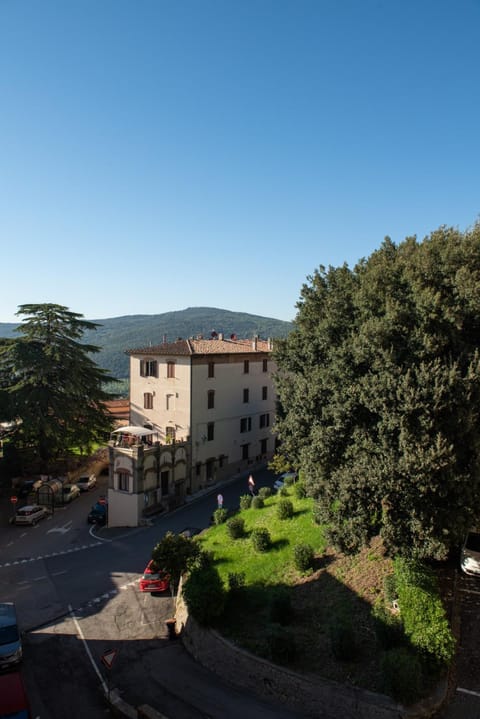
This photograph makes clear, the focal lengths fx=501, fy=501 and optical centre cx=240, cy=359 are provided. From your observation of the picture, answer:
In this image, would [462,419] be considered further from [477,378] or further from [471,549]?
[471,549]

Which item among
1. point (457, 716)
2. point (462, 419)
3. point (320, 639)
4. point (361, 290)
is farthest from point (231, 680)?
point (361, 290)

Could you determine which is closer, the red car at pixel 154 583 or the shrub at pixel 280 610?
the shrub at pixel 280 610

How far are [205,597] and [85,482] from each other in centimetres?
3230

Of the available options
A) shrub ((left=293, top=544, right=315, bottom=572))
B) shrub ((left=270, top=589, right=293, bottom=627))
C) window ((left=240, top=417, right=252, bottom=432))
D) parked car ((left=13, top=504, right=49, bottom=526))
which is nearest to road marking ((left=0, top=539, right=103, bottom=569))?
parked car ((left=13, top=504, right=49, bottom=526))

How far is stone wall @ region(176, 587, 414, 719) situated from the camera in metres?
12.5

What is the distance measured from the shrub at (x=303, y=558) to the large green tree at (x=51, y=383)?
2869cm

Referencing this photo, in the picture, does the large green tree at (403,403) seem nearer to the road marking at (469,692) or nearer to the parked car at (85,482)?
the road marking at (469,692)

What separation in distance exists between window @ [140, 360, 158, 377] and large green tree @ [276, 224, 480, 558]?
89.3 ft

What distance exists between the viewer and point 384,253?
19969mm

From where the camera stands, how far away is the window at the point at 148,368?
147 feet

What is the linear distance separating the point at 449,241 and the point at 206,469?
1246 inches

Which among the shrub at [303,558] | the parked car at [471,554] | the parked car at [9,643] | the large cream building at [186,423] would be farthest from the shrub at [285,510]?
the large cream building at [186,423]

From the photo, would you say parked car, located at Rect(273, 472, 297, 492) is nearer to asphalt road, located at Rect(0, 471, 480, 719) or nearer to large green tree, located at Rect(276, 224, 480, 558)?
asphalt road, located at Rect(0, 471, 480, 719)

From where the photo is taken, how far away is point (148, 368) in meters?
45.2
